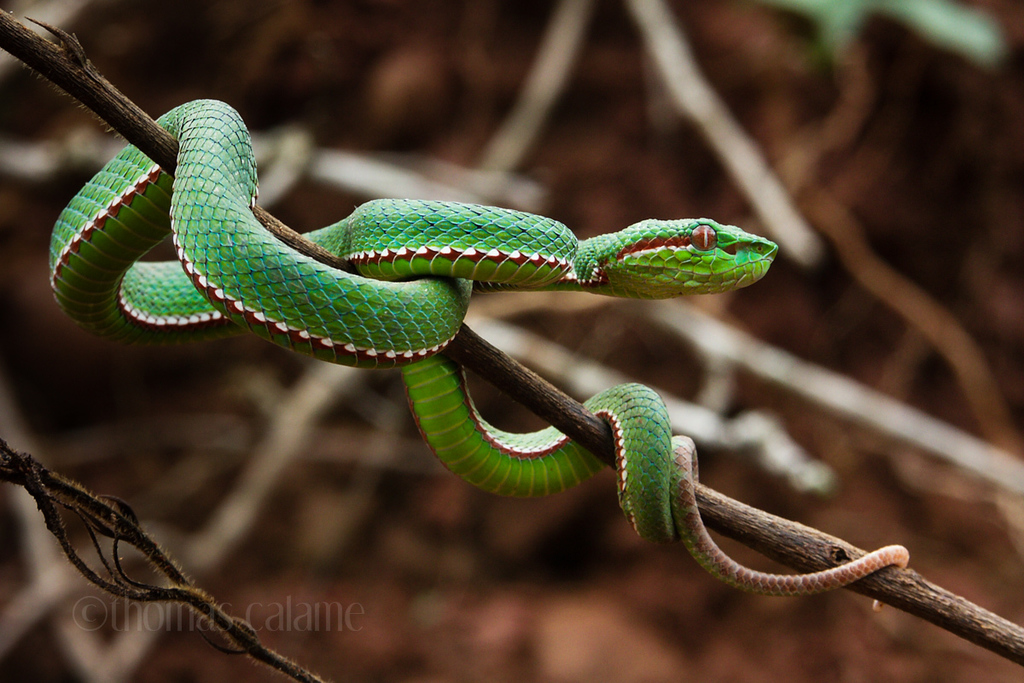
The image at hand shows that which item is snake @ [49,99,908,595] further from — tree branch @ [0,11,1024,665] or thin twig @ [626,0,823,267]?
thin twig @ [626,0,823,267]

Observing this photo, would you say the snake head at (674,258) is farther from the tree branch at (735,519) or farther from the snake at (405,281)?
the tree branch at (735,519)

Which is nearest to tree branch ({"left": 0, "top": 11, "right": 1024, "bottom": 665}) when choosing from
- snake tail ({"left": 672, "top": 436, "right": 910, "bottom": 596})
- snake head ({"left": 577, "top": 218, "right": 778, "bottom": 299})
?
snake tail ({"left": 672, "top": 436, "right": 910, "bottom": 596})

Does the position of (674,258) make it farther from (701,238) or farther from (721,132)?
(721,132)

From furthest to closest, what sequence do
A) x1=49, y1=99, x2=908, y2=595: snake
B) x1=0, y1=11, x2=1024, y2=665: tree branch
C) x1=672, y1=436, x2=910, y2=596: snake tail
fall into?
x1=672, y1=436, x2=910, y2=596: snake tail < x1=0, y1=11, x2=1024, y2=665: tree branch < x1=49, y1=99, x2=908, y2=595: snake

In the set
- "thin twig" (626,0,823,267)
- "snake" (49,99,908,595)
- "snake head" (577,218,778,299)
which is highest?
"thin twig" (626,0,823,267)

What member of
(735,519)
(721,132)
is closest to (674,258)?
(735,519)

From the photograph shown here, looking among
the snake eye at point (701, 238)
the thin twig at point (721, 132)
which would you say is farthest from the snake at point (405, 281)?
the thin twig at point (721, 132)
